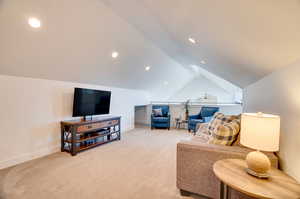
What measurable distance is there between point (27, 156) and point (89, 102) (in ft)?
5.24

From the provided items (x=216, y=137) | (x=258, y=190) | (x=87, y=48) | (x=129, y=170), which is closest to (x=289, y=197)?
(x=258, y=190)

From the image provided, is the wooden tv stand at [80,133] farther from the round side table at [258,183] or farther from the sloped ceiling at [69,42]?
the round side table at [258,183]

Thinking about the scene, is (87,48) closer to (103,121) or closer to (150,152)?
(103,121)

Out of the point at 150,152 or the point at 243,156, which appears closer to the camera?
the point at 243,156

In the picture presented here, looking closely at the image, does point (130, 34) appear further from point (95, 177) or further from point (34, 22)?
point (95, 177)

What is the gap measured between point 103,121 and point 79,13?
251 centimetres

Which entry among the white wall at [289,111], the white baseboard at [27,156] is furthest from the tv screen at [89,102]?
the white wall at [289,111]

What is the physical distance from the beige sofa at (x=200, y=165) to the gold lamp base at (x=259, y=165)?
1.29 feet

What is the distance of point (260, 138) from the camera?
1.26 m

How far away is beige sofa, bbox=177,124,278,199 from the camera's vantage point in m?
1.79

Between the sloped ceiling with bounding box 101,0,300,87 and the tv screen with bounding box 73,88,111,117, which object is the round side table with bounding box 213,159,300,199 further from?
the tv screen with bounding box 73,88,111,117

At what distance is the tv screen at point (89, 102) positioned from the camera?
354cm

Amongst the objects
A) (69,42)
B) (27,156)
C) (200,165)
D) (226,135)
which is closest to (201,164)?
(200,165)

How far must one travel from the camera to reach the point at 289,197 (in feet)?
3.34
